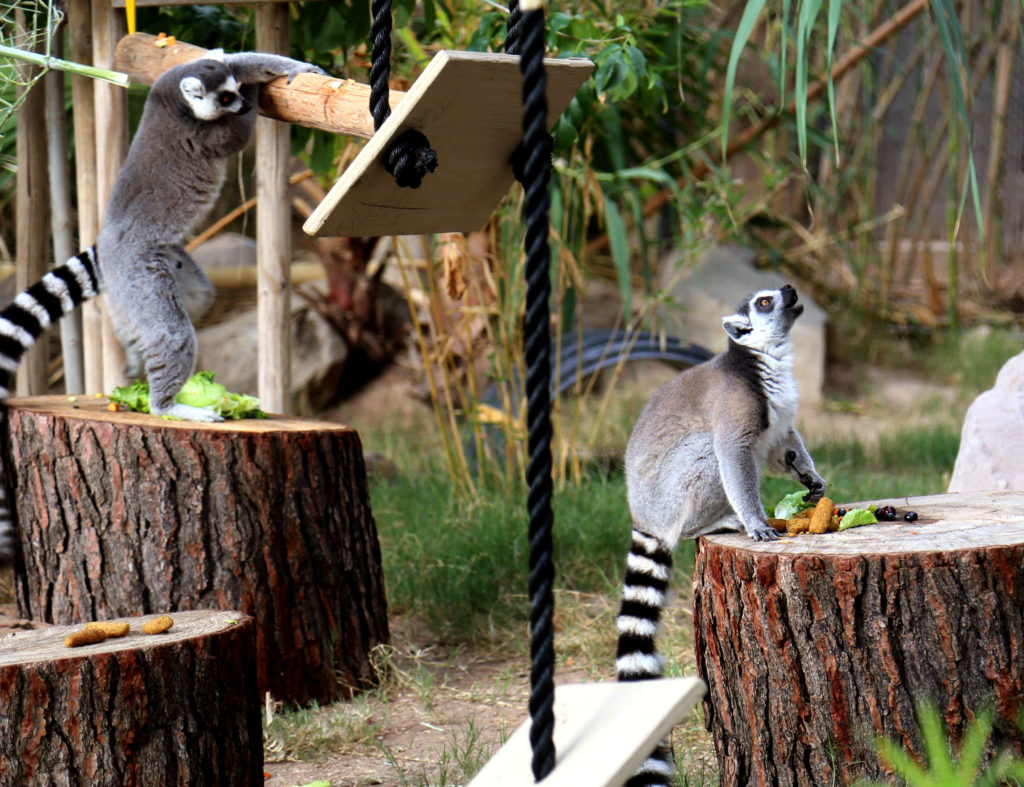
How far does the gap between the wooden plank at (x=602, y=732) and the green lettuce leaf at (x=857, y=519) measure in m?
1.09

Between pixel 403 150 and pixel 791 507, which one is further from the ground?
pixel 403 150

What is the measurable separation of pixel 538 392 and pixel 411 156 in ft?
1.93

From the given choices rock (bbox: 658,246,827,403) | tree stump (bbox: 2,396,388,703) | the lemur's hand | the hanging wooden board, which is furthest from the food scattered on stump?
Result: rock (bbox: 658,246,827,403)

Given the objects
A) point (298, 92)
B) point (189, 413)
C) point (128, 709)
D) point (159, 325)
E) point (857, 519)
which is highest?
point (298, 92)

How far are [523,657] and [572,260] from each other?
1.51 m

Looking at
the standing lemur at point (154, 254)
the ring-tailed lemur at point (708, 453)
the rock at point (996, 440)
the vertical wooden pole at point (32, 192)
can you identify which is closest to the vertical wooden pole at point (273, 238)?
the standing lemur at point (154, 254)

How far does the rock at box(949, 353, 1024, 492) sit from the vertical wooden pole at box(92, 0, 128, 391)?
272 cm

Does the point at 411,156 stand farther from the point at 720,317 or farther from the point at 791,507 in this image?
the point at 720,317

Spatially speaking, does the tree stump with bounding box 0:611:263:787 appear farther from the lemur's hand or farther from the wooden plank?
the lemur's hand

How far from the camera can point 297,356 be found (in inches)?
255

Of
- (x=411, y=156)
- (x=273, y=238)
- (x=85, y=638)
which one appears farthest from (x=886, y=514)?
(x=273, y=238)

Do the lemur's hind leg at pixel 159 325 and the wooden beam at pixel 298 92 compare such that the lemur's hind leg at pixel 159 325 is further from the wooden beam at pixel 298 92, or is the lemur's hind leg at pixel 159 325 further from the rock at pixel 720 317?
the rock at pixel 720 317

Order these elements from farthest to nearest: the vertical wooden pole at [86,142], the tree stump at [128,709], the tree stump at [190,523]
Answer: the vertical wooden pole at [86,142]
the tree stump at [190,523]
the tree stump at [128,709]

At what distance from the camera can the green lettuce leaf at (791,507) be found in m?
2.34
